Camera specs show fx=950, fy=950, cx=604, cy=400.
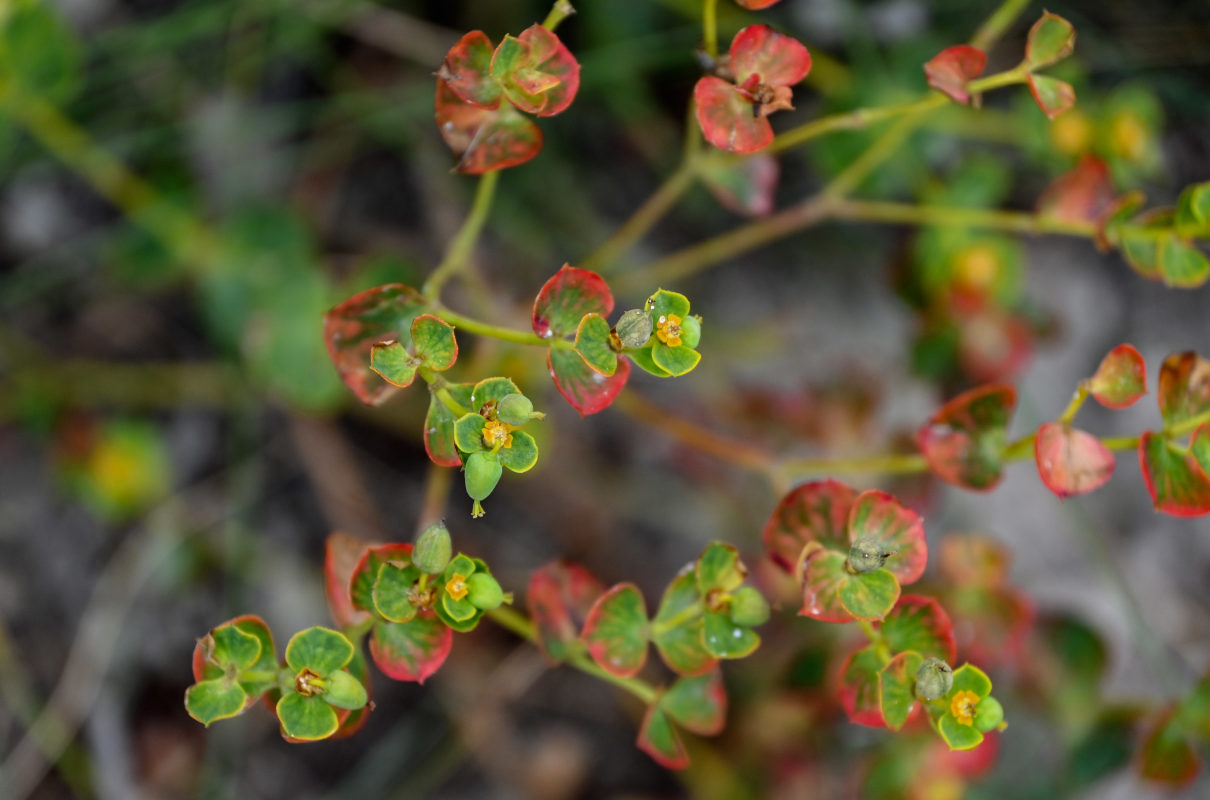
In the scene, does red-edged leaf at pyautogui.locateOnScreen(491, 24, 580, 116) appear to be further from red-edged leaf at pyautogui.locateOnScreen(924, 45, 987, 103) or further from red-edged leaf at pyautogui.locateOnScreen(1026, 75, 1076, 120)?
red-edged leaf at pyautogui.locateOnScreen(1026, 75, 1076, 120)

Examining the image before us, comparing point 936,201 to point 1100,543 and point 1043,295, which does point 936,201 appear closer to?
point 1043,295

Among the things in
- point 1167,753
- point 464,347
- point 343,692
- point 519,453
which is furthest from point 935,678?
point 464,347

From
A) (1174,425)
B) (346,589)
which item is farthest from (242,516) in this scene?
(1174,425)

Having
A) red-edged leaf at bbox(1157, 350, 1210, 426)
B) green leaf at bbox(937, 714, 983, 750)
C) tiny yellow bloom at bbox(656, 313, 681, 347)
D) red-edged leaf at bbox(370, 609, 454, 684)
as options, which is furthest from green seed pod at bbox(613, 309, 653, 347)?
A: red-edged leaf at bbox(1157, 350, 1210, 426)

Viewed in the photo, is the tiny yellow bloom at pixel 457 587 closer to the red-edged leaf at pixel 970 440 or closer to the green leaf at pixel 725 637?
the green leaf at pixel 725 637

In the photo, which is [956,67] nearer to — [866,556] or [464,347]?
[866,556]
